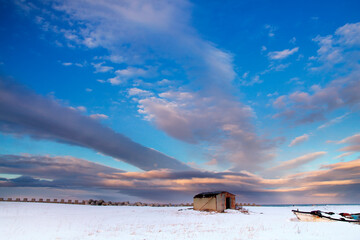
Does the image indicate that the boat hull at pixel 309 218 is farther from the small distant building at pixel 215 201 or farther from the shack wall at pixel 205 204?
the shack wall at pixel 205 204

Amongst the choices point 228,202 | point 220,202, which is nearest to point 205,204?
point 220,202

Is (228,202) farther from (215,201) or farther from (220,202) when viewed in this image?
(215,201)

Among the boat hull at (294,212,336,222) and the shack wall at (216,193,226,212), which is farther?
the shack wall at (216,193,226,212)

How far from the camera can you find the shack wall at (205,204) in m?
47.8

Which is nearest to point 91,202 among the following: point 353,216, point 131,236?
point 131,236

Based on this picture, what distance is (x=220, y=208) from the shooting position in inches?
1852

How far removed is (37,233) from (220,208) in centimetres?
3508

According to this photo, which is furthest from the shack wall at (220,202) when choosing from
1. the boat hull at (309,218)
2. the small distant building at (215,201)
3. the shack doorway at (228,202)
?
the boat hull at (309,218)

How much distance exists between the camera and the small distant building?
47.4 metres

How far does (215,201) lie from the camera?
47.5 meters

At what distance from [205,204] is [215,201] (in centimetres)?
278

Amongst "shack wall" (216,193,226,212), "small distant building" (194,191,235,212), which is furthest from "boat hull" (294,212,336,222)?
"small distant building" (194,191,235,212)

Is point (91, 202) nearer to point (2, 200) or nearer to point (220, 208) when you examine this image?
point (2, 200)

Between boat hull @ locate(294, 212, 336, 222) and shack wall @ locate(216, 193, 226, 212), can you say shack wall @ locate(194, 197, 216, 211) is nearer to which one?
shack wall @ locate(216, 193, 226, 212)
